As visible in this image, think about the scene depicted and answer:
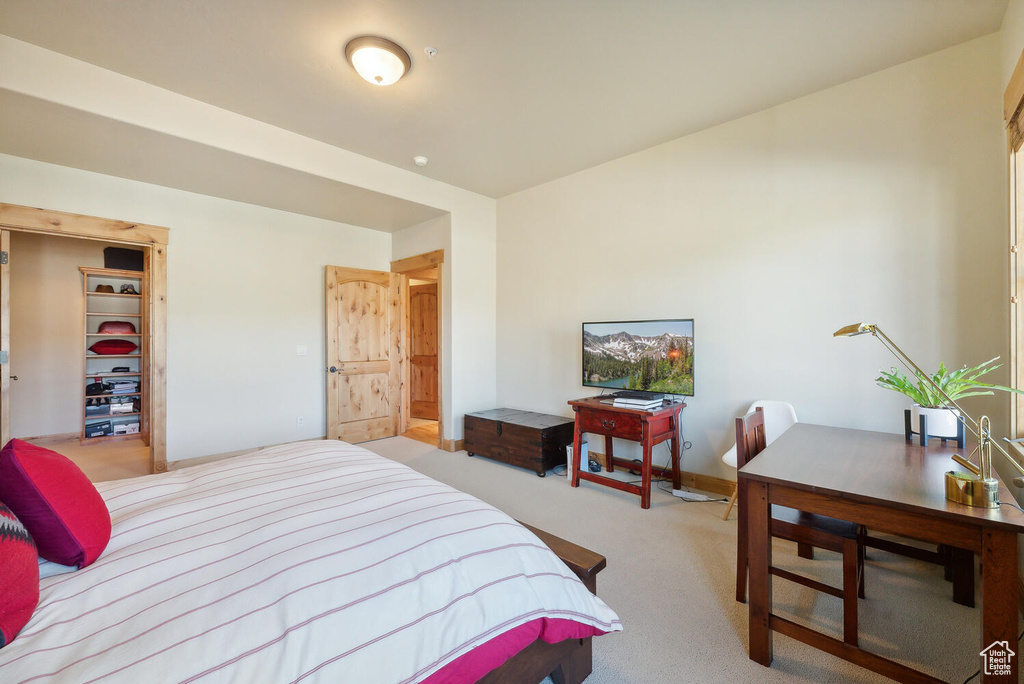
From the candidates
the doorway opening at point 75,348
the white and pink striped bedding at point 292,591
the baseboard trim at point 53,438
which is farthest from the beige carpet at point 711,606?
the baseboard trim at point 53,438

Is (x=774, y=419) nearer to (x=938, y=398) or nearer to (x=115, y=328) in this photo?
(x=938, y=398)

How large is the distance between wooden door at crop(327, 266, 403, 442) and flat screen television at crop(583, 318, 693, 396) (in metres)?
2.64

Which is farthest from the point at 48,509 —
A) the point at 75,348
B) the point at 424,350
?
the point at 424,350

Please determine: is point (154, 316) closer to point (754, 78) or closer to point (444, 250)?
point (444, 250)

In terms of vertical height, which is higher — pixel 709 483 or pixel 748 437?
pixel 748 437

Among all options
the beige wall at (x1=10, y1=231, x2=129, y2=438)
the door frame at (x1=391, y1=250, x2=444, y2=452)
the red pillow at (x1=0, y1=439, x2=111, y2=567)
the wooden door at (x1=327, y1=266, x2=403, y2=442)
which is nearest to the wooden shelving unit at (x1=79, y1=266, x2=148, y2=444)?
the beige wall at (x1=10, y1=231, x2=129, y2=438)

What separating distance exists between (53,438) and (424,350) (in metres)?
4.46

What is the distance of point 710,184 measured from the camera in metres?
3.25

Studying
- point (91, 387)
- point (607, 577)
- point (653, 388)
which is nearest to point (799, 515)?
point (607, 577)

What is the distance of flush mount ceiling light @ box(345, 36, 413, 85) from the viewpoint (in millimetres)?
2293

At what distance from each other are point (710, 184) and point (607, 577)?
2.88m

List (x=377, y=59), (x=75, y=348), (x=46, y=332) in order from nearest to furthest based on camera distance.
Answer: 1. (x=377, y=59)
2. (x=46, y=332)
3. (x=75, y=348)

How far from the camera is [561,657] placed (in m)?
1.37

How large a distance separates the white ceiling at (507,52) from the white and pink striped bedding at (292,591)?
2.32 m
